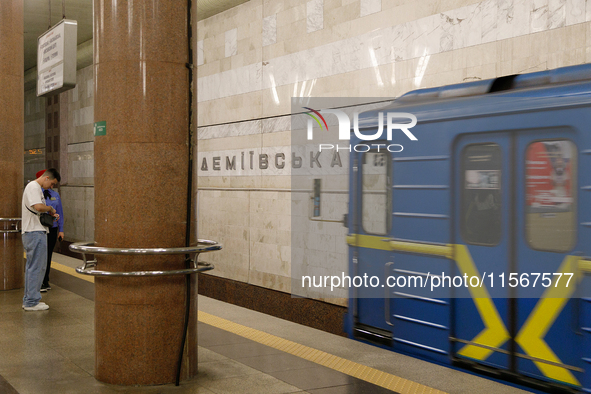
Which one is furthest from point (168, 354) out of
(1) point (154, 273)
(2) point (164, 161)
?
(2) point (164, 161)

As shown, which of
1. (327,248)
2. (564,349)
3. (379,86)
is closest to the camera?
(564,349)

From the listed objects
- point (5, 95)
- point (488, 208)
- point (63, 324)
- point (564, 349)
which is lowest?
point (63, 324)

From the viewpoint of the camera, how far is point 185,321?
4.83m

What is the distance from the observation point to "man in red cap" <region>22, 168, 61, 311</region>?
774 centimetres

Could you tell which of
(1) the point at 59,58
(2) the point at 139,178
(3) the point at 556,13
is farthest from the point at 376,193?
(1) the point at 59,58

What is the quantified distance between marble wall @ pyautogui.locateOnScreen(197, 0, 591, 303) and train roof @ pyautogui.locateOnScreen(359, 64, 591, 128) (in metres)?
0.45

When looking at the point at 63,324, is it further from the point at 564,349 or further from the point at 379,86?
the point at 564,349

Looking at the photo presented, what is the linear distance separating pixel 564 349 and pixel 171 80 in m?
3.56

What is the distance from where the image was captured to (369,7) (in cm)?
708

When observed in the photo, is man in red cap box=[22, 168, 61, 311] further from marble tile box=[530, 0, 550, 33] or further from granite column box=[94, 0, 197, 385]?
marble tile box=[530, 0, 550, 33]

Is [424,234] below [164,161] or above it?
below

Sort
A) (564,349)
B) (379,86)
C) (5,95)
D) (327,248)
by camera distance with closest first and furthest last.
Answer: (564,349) → (379,86) → (327,248) → (5,95)

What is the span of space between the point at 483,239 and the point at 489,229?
11cm

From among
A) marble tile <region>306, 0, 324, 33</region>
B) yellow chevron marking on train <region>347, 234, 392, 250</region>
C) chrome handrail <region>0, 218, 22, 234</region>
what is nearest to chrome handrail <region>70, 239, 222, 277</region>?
yellow chevron marking on train <region>347, 234, 392, 250</region>
